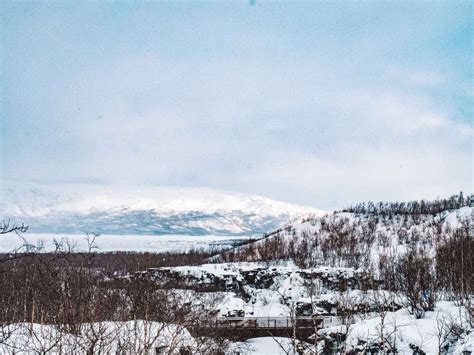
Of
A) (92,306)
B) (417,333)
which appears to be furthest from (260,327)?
(92,306)

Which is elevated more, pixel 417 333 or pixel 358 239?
pixel 358 239

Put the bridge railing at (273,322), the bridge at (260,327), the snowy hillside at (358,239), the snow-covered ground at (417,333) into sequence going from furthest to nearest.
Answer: the snowy hillside at (358,239)
the bridge railing at (273,322)
the bridge at (260,327)
the snow-covered ground at (417,333)

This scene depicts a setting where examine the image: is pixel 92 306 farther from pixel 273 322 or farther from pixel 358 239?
pixel 358 239

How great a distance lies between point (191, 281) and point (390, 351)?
31.4 metres

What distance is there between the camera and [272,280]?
4950 cm

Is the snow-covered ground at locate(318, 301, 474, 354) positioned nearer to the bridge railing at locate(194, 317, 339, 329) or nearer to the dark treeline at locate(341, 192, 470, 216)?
the bridge railing at locate(194, 317, 339, 329)

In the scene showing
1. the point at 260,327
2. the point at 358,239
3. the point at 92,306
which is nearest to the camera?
the point at 92,306

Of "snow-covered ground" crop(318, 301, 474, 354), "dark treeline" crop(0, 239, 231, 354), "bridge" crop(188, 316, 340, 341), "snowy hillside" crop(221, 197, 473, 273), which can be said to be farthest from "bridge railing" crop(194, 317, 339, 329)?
"snowy hillside" crop(221, 197, 473, 273)

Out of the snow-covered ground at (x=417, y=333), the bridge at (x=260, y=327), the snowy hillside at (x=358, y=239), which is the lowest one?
the bridge at (x=260, y=327)

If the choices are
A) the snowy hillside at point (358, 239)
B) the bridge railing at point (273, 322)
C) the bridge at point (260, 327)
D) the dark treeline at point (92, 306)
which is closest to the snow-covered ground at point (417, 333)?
the dark treeline at point (92, 306)

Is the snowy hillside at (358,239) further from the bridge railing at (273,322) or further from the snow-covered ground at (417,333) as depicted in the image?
the snow-covered ground at (417,333)

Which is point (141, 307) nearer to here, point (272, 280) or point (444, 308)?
point (444, 308)

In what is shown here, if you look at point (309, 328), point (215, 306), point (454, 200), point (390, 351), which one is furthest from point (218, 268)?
point (454, 200)

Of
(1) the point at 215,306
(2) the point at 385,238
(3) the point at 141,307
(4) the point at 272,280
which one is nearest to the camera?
(3) the point at 141,307
